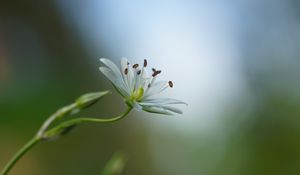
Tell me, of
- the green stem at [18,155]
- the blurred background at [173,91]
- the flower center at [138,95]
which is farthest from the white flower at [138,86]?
the blurred background at [173,91]

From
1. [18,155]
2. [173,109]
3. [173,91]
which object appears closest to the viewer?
[18,155]

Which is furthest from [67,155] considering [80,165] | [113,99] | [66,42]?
[66,42]

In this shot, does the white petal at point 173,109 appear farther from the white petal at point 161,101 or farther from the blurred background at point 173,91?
the blurred background at point 173,91

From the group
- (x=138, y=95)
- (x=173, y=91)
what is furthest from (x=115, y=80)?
(x=173, y=91)

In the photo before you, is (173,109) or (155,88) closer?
(173,109)

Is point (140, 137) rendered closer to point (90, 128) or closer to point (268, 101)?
point (90, 128)

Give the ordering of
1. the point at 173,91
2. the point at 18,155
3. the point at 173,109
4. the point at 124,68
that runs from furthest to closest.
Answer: the point at 173,91, the point at 124,68, the point at 173,109, the point at 18,155

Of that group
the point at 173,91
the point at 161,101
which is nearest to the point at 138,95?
the point at 161,101

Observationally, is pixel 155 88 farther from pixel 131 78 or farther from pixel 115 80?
pixel 115 80
